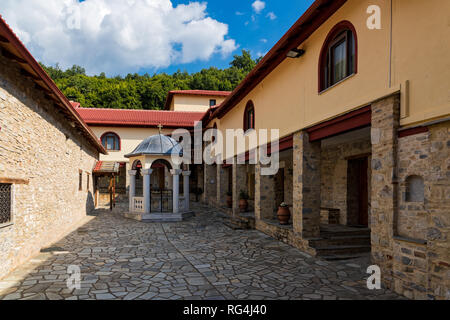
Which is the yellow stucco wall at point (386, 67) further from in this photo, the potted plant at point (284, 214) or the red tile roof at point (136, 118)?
the red tile roof at point (136, 118)

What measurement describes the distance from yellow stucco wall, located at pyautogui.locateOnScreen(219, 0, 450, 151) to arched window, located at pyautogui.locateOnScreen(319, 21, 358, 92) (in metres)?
0.17

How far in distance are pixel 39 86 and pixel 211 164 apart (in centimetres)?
1354

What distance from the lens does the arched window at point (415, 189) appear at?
16.2 ft

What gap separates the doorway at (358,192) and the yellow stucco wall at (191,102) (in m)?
22.3

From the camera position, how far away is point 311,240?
8.05 meters

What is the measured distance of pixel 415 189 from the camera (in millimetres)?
5031

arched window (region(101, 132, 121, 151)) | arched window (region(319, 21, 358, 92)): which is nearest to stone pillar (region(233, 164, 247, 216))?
arched window (region(319, 21, 358, 92))

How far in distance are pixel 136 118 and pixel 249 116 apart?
1361cm

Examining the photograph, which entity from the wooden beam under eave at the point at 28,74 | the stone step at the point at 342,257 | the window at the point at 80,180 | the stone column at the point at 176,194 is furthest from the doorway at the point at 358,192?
the window at the point at 80,180

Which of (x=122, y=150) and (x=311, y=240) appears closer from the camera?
(x=311, y=240)

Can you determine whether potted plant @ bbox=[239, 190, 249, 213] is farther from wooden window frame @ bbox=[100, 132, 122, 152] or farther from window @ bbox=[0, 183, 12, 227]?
wooden window frame @ bbox=[100, 132, 122, 152]

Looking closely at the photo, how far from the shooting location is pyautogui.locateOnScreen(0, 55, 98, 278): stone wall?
601 centimetres
